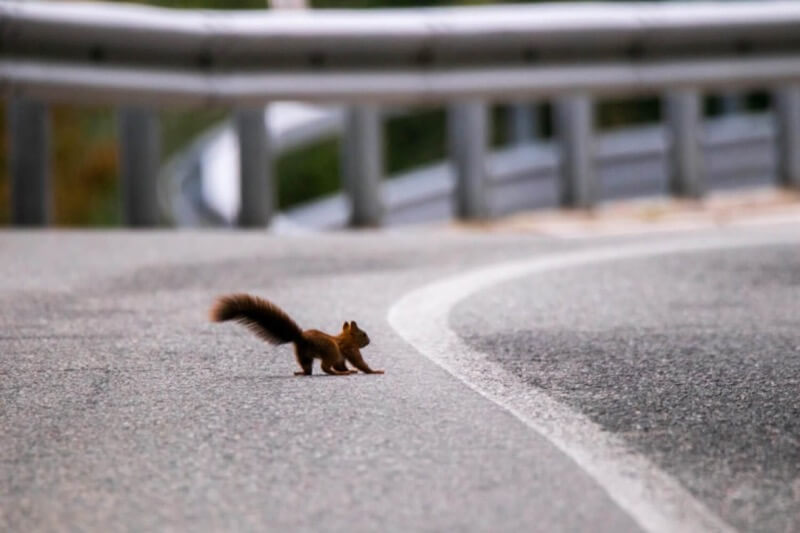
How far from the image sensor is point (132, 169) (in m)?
18.8

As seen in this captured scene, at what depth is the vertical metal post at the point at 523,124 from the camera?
113 feet

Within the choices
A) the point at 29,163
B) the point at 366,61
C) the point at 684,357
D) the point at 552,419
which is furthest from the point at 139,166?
the point at 552,419

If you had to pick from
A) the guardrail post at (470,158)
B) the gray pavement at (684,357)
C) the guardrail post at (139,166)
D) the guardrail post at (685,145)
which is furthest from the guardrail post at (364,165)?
the gray pavement at (684,357)

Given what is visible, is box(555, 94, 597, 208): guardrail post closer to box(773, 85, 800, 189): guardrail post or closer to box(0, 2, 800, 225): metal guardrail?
box(0, 2, 800, 225): metal guardrail

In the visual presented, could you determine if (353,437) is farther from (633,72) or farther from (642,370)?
(633,72)

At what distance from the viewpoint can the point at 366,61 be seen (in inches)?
737

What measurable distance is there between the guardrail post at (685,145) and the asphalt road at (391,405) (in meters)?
8.85

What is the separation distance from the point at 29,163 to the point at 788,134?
33.7 ft

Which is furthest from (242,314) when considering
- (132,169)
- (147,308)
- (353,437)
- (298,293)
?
(132,169)

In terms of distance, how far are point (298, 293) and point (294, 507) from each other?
5873mm

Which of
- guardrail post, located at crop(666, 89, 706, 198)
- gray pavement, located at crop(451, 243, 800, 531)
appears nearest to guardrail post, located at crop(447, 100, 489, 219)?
guardrail post, located at crop(666, 89, 706, 198)

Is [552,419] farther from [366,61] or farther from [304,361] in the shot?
[366,61]

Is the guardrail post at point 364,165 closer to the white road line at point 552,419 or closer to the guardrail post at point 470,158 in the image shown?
the guardrail post at point 470,158

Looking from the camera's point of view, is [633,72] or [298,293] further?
[633,72]
